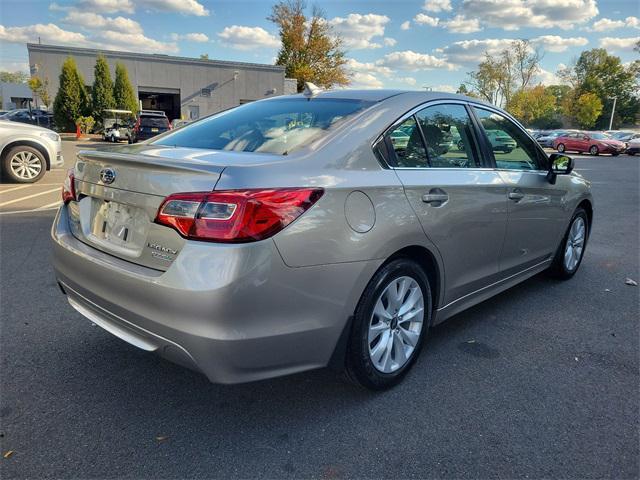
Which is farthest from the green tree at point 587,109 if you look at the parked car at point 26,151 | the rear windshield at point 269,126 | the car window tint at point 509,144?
the rear windshield at point 269,126

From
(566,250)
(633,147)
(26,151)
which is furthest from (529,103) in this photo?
(566,250)

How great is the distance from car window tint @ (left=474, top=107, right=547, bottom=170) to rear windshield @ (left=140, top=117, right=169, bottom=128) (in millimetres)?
20770

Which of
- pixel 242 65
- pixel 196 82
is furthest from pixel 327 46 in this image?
pixel 196 82

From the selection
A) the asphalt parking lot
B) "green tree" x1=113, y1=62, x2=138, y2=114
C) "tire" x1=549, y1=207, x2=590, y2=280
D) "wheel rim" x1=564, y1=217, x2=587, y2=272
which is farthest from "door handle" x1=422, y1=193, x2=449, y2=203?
"green tree" x1=113, y1=62, x2=138, y2=114

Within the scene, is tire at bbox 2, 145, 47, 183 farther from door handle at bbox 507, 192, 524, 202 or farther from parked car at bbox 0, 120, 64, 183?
door handle at bbox 507, 192, 524, 202

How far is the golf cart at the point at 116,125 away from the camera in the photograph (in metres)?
26.5

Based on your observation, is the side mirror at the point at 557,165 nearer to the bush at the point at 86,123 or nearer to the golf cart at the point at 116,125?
the golf cart at the point at 116,125

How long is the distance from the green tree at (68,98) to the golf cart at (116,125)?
1769mm

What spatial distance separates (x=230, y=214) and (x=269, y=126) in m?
1.03

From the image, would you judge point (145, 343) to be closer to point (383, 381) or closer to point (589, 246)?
point (383, 381)

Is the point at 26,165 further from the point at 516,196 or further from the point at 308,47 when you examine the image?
the point at 308,47

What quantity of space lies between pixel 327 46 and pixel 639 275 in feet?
168

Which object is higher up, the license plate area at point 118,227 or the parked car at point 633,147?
the license plate area at point 118,227

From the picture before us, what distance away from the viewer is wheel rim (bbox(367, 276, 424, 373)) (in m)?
2.62
